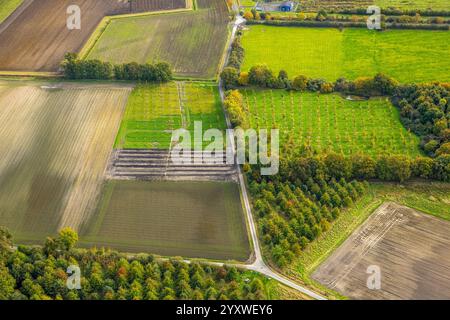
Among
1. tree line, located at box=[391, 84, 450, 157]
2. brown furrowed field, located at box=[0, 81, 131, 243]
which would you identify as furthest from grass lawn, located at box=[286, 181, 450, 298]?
brown furrowed field, located at box=[0, 81, 131, 243]

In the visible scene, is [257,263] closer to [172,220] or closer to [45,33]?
[172,220]

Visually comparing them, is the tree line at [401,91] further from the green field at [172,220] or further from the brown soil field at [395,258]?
the green field at [172,220]

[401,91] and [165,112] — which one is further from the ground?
[401,91]

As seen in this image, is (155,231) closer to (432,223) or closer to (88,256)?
(88,256)

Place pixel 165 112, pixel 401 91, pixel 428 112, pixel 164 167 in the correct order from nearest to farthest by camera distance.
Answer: pixel 164 167 < pixel 428 112 < pixel 165 112 < pixel 401 91

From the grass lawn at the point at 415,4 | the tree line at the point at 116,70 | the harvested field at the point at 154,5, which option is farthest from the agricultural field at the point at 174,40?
the grass lawn at the point at 415,4

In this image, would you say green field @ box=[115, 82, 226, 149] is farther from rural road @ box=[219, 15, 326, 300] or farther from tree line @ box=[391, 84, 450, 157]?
tree line @ box=[391, 84, 450, 157]

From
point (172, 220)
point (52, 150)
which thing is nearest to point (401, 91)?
point (172, 220)

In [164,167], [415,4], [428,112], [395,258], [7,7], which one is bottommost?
[395,258]

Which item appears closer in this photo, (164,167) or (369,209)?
(369,209)
